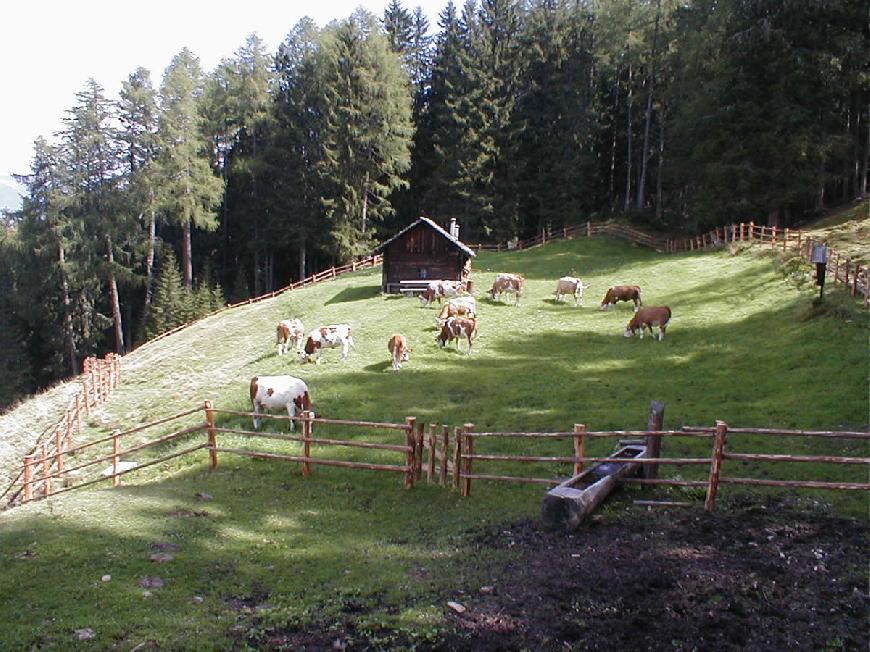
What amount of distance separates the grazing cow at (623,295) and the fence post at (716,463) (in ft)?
59.9

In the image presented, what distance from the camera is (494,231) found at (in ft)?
181

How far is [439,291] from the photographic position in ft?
104

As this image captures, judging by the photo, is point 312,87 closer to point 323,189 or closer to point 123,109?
point 323,189

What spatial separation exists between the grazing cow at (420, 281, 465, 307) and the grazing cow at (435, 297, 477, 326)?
145 inches

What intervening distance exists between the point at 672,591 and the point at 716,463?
9.28 feet

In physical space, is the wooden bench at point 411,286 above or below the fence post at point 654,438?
above

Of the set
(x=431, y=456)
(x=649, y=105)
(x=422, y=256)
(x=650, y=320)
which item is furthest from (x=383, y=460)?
(x=649, y=105)

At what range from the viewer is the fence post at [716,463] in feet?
31.0

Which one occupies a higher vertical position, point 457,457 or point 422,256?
point 422,256

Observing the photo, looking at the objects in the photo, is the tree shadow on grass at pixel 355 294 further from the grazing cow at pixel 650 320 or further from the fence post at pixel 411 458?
the fence post at pixel 411 458

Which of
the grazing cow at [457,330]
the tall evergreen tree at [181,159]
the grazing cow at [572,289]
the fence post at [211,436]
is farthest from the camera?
the tall evergreen tree at [181,159]

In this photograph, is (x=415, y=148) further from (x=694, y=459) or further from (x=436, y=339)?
(x=694, y=459)

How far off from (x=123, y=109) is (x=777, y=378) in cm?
4482

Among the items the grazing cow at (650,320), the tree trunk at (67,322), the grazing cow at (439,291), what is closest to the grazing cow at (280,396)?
the grazing cow at (650,320)
